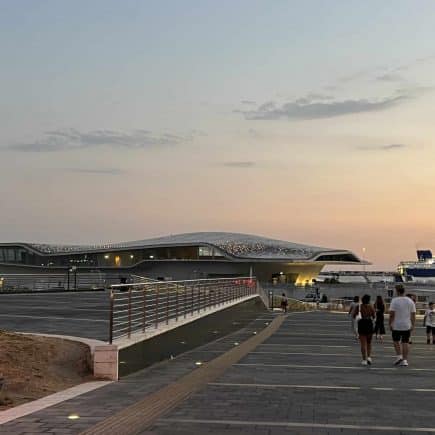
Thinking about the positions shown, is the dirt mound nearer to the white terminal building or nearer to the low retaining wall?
the low retaining wall

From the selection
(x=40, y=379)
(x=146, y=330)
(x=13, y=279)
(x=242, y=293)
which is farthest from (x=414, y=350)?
(x=13, y=279)

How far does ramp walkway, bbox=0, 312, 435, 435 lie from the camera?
22.0 feet

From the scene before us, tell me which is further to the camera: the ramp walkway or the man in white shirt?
the man in white shirt

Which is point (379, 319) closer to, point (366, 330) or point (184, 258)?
point (366, 330)

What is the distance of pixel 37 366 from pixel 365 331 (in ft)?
21.5

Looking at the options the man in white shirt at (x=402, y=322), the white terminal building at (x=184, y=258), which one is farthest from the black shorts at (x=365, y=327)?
the white terminal building at (x=184, y=258)

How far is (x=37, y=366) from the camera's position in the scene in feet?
32.8

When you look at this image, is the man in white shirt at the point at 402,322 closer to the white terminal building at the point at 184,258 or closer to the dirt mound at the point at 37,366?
the dirt mound at the point at 37,366

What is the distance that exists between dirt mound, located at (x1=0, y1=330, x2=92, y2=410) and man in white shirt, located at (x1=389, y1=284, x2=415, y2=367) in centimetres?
610

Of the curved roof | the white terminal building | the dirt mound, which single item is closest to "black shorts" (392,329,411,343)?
the dirt mound

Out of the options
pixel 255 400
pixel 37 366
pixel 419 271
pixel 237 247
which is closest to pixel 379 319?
pixel 255 400

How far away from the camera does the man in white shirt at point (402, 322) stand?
12758 mm

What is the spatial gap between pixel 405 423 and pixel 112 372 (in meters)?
4.68

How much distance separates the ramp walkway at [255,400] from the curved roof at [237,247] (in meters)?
99.8
